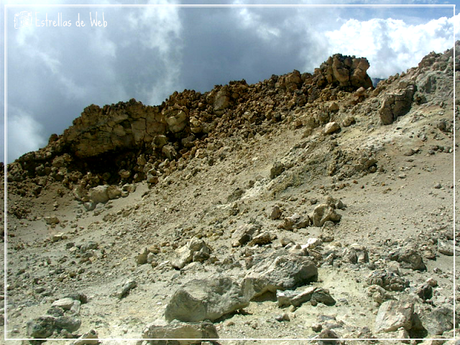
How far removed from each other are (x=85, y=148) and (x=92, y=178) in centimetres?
226

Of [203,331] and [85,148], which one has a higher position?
[85,148]

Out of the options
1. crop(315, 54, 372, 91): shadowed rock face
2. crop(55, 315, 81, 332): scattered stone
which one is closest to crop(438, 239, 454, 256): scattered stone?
crop(55, 315, 81, 332): scattered stone

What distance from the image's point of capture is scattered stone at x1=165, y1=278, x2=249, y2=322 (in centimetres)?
470

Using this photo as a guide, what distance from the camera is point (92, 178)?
832 inches

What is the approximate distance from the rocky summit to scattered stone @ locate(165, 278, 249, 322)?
2 centimetres

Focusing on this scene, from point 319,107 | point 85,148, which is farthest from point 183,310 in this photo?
point 85,148

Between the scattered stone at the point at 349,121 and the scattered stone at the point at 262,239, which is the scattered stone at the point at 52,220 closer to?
the scattered stone at the point at 262,239

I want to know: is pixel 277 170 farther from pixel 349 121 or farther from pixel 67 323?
pixel 67 323

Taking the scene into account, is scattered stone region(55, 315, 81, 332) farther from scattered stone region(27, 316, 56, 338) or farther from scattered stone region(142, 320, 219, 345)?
scattered stone region(142, 320, 219, 345)

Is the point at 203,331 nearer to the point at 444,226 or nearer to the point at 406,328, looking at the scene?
the point at 406,328

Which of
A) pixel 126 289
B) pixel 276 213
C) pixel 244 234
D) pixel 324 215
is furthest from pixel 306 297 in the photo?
pixel 276 213

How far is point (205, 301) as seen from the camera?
4.78 metres

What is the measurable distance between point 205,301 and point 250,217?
515 cm

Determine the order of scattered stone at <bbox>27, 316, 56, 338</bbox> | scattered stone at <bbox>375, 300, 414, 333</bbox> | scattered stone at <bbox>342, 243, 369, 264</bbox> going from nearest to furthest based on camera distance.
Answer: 1. scattered stone at <bbox>375, 300, 414, 333</bbox>
2. scattered stone at <bbox>27, 316, 56, 338</bbox>
3. scattered stone at <bbox>342, 243, 369, 264</bbox>
